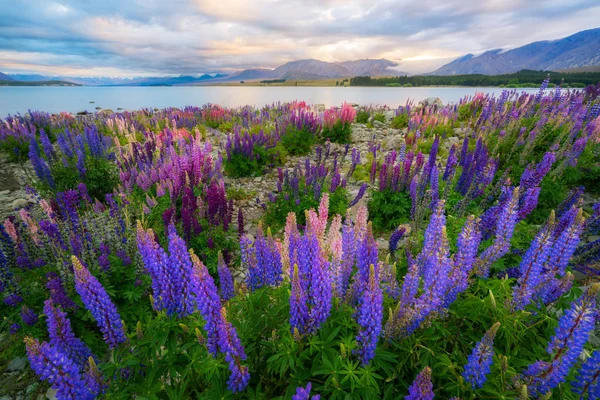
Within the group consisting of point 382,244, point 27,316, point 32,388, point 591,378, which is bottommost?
point 32,388

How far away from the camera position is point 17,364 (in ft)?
12.0

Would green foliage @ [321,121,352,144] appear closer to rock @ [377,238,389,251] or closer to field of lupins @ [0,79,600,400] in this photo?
rock @ [377,238,389,251]

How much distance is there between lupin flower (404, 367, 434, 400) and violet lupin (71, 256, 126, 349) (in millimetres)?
2331

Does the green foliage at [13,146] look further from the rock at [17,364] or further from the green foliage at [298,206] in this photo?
the green foliage at [298,206]

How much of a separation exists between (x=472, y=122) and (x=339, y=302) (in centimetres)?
1365

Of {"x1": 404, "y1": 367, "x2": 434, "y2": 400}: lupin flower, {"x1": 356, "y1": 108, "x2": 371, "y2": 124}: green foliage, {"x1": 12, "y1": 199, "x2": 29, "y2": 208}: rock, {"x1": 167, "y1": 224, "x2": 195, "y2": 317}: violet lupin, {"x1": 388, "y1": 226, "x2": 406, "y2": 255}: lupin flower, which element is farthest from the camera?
{"x1": 356, "y1": 108, "x2": 371, "y2": 124}: green foliage

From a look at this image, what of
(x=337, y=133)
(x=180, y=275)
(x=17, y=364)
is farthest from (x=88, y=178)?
(x=337, y=133)

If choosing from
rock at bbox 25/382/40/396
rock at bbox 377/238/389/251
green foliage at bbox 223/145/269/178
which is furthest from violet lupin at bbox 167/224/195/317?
green foliage at bbox 223/145/269/178

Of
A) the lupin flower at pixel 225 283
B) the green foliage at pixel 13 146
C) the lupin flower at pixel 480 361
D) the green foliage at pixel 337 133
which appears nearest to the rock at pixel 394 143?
the green foliage at pixel 337 133

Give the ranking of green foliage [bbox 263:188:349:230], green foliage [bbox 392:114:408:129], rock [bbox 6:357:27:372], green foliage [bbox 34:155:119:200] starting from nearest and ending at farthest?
rock [bbox 6:357:27:372] → green foliage [bbox 263:188:349:230] → green foliage [bbox 34:155:119:200] → green foliage [bbox 392:114:408:129]

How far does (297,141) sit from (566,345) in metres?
11.4

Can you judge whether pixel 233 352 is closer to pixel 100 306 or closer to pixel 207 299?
pixel 207 299

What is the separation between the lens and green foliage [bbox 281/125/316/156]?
12.5m

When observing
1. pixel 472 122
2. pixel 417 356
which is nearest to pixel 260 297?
pixel 417 356
